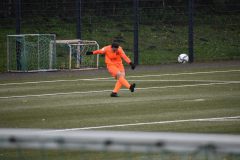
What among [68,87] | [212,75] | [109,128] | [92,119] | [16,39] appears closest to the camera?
[109,128]

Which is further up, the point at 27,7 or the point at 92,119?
the point at 27,7

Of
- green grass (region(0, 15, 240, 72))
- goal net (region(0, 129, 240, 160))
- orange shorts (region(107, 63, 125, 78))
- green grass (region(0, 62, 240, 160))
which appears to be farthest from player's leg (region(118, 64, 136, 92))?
goal net (region(0, 129, 240, 160))

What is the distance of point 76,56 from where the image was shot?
2984 cm

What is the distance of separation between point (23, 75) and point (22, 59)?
83cm

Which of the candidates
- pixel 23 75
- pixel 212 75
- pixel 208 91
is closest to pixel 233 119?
pixel 208 91

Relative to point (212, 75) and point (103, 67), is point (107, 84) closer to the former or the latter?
point (212, 75)

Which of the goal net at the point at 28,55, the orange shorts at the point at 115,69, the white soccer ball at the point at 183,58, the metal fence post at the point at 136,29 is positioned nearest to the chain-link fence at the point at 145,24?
the metal fence post at the point at 136,29

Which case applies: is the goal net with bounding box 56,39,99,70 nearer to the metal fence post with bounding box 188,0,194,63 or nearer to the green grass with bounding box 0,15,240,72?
the green grass with bounding box 0,15,240,72

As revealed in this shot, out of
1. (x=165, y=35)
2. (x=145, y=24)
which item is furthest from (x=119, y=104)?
(x=165, y=35)

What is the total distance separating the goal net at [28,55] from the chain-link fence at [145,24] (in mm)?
1452

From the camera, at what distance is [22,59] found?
28.6m

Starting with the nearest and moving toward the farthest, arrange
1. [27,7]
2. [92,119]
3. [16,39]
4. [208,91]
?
1. [92,119]
2. [208,91]
3. [16,39]
4. [27,7]

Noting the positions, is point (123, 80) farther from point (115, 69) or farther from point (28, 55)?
point (28, 55)

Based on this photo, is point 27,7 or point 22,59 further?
point 27,7
